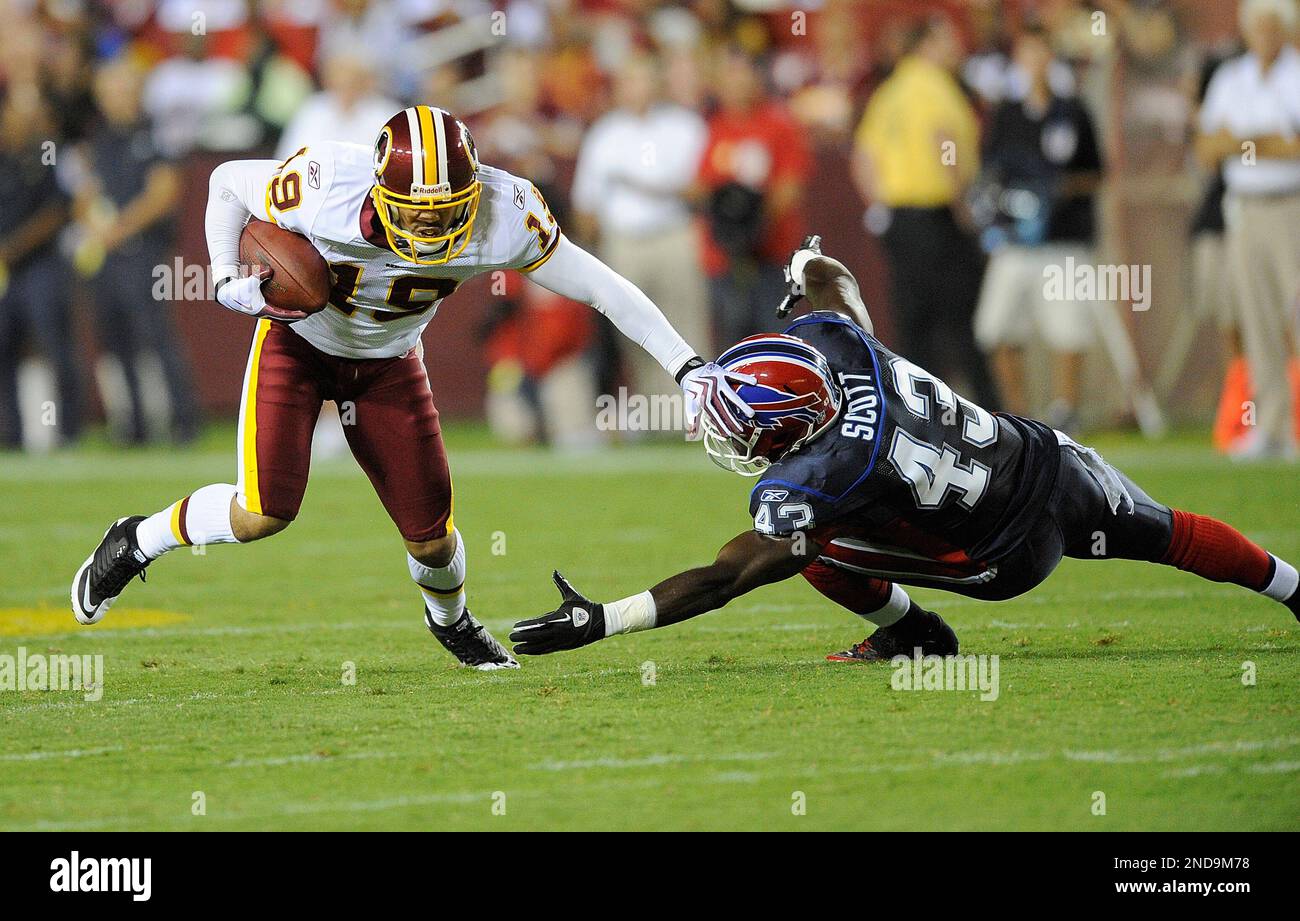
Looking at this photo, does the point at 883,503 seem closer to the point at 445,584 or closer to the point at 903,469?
the point at 903,469

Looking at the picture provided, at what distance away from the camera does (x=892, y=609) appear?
5.59 m

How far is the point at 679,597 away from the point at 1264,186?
6.98 meters

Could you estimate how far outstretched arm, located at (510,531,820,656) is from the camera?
4828 mm

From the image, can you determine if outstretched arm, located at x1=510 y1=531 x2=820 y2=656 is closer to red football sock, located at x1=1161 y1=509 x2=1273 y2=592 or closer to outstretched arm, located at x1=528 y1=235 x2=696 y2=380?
outstretched arm, located at x1=528 y1=235 x2=696 y2=380

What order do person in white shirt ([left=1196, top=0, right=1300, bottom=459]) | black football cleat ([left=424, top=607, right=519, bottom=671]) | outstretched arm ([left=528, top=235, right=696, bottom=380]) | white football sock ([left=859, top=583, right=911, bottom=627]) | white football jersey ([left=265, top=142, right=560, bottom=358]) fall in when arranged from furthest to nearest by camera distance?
person in white shirt ([left=1196, top=0, right=1300, bottom=459])
black football cleat ([left=424, top=607, right=519, bottom=671])
white football sock ([left=859, top=583, right=911, bottom=627])
outstretched arm ([left=528, top=235, right=696, bottom=380])
white football jersey ([left=265, top=142, right=560, bottom=358])

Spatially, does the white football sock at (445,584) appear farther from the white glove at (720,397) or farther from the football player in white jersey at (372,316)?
the white glove at (720,397)

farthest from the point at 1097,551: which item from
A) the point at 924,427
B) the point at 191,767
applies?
the point at 191,767

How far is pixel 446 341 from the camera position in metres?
14.0

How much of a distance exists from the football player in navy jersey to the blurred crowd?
5729mm

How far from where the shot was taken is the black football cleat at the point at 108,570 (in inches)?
225

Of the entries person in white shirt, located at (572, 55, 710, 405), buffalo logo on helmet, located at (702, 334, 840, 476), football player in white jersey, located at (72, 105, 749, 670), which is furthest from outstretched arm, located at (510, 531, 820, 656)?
person in white shirt, located at (572, 55, 710, 405)

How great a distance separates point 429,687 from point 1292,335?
715 cm

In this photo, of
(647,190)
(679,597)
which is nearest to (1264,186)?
(647,190)
